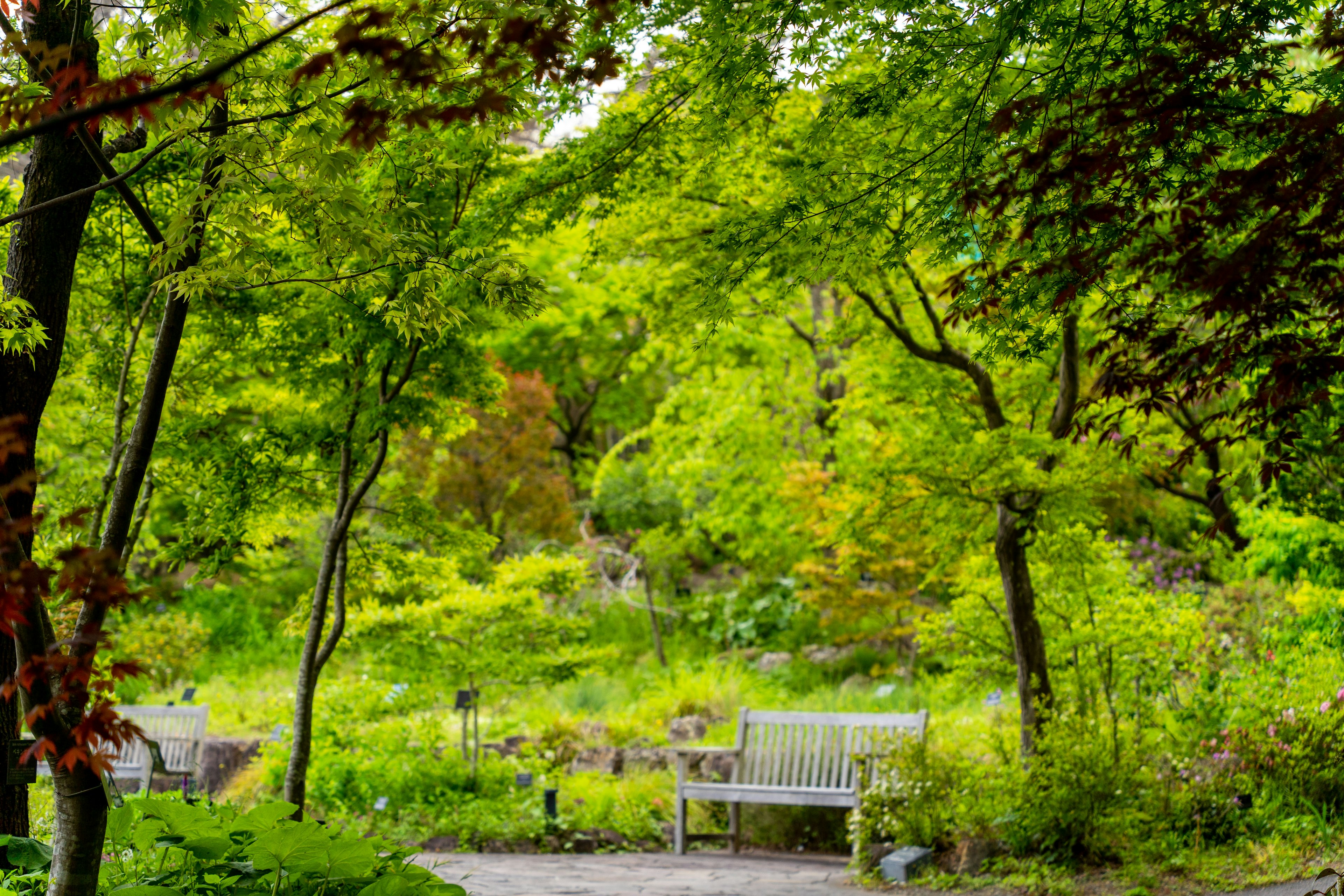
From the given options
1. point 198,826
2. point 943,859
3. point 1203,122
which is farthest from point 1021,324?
point 943,859

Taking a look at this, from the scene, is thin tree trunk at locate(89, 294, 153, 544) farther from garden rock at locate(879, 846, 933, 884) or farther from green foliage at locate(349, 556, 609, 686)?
garden rock at locate(879, 846, 933, 884)

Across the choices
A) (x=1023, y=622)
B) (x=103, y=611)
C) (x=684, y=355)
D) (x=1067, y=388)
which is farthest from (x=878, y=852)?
(x=684, y=355)

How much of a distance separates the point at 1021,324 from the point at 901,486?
2.47 m

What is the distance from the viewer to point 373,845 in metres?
3.22

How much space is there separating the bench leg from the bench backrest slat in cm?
53

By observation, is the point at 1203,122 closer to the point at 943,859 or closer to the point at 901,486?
the point at 901,486

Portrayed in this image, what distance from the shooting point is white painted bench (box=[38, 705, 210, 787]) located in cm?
830

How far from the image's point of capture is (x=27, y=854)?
128 inches

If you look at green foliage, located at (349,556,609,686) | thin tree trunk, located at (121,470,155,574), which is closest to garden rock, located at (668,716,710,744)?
green foliage, located at (349,556,609,686)

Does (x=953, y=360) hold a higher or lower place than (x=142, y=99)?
higher

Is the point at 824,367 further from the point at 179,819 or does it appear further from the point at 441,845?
the point at 179,819

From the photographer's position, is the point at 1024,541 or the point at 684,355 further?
the point at 684,355

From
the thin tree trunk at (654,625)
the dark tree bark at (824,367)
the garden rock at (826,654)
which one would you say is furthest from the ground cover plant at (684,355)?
the dark tree bark at (824,367)

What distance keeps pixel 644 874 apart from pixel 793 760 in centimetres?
193
